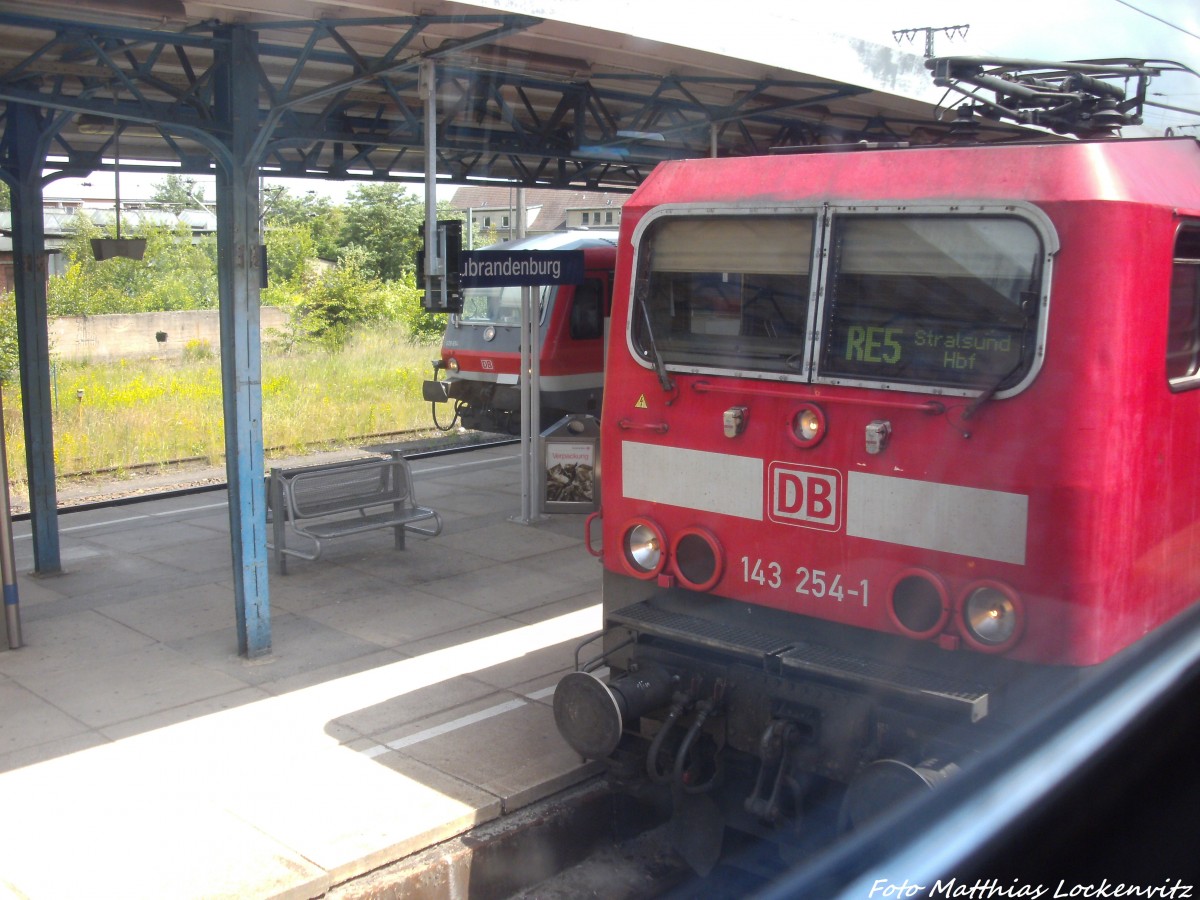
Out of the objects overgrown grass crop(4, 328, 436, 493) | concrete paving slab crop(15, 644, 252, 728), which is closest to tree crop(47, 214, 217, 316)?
overgrown grass crop(4, 328, 436, 493)

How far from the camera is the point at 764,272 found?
4.58 meters

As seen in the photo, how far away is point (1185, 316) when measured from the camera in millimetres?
4207

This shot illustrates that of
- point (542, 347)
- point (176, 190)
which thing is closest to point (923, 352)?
point (542, 347)

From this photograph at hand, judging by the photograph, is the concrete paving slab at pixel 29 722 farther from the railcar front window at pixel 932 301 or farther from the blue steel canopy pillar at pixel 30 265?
the railcar front window at pixel 932 301

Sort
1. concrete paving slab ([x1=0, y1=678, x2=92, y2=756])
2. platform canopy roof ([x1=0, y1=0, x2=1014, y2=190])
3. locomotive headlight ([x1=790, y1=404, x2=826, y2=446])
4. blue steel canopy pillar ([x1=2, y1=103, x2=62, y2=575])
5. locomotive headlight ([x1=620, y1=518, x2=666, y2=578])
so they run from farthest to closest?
1. blue steel canopy pillar ([x1=2, y1=103, x2=62, y2=575])
2. platform canopy roof ([x1=0, y1=0, x2=1014, y2=190])
3. concrete paving slab ([x1=0, y1=678, x2=92, y2=756])
4. locomotive headlight ([x1=620, y1=518, x2=666, y2=578])
5. locomotive headlight ([x1=790, y1=404, x2=826, y2=446])

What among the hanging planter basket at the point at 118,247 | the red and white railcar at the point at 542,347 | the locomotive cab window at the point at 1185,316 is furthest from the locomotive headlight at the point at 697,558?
the red and white railcar at the point at 542,347

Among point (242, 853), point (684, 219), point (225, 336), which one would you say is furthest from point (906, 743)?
point (225, 336)

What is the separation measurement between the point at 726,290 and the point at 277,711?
3322mm

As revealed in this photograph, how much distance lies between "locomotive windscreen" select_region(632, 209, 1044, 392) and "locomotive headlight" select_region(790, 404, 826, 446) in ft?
0.45

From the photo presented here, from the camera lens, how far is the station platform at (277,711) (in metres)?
4.54

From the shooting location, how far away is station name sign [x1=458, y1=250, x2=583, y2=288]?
8844 millimetres

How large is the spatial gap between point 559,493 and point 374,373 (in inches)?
483

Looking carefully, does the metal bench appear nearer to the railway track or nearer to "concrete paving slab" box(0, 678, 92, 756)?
"concrete paving slab" box(0, 678, 92, 756)

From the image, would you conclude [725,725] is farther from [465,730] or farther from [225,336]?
[225,336]
